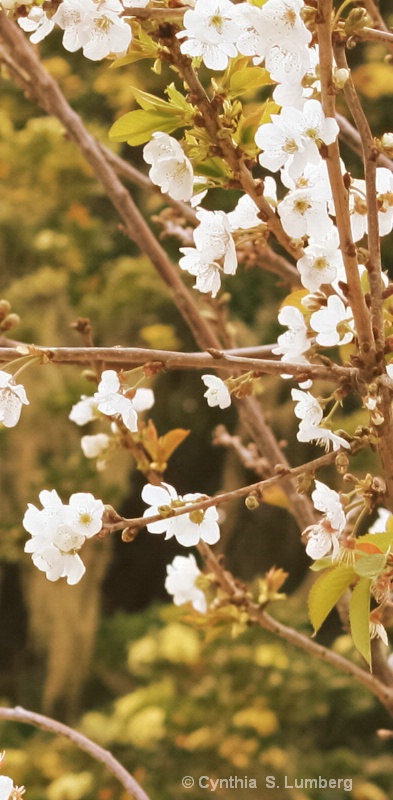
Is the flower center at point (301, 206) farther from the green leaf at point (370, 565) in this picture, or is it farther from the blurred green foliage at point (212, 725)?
the blurred green foliage at point (212, 725)

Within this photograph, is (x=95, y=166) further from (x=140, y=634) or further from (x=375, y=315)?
(x=140, y=634)

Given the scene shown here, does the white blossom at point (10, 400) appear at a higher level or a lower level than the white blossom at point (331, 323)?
lower

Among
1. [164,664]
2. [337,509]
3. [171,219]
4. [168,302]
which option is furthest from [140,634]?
[337,509]

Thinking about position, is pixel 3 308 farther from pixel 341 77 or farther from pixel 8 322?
pixel 341 77

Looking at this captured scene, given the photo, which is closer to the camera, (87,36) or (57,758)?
(87,36)

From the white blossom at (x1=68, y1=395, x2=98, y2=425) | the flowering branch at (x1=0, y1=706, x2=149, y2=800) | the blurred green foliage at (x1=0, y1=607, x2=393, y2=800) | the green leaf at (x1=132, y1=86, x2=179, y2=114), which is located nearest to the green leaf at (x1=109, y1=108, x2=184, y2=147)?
the green leaf at (x1=132, y1=86, x2=179, y2=114)

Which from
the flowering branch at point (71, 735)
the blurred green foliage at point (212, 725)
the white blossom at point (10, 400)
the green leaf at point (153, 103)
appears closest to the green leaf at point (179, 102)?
the green leaf at point (153, 103)
